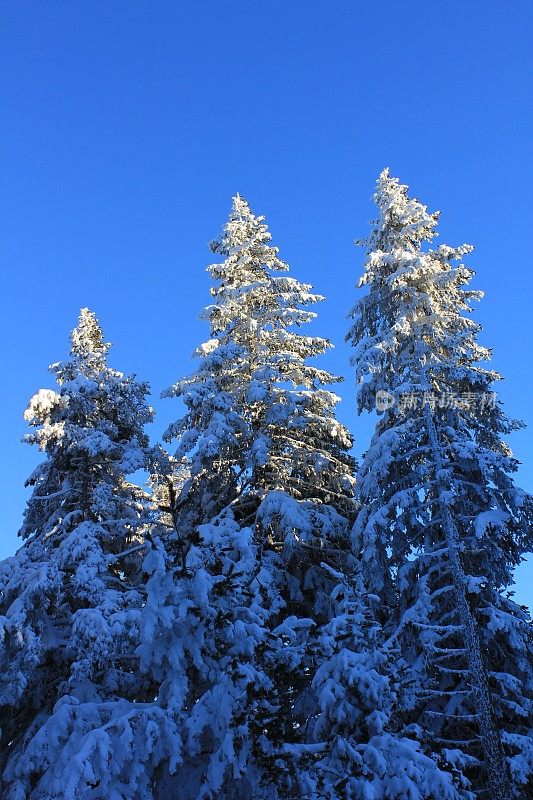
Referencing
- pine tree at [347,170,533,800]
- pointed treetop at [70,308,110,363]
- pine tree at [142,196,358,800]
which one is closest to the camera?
pine tree at [142,196,358,800]

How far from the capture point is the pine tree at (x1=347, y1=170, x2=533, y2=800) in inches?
496

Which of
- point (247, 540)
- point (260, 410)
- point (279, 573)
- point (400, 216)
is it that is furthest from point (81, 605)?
point (400, 216)

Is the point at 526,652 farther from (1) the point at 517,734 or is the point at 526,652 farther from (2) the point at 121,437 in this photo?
(2) the point at 121,437

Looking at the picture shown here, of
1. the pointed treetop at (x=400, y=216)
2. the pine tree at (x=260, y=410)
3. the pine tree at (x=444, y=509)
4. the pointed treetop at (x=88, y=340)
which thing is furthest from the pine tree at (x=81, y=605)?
the pointed treetop at (x=400, y=216)

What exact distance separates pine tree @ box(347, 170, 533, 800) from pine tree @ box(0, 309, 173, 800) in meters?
5.33

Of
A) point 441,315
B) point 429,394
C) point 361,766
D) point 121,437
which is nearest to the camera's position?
point 361,766

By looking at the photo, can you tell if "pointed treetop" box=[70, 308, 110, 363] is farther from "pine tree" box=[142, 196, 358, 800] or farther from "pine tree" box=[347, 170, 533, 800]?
"pine tree" box=[347, 170, 533, 800]

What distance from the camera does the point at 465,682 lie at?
1238cm

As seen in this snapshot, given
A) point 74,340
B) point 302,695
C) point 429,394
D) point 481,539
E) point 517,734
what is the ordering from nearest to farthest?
point 302,695 < point 517,734 < point 481,539 < point 429,394 < point 74,340

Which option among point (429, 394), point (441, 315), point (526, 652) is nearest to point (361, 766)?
point (526, 652)

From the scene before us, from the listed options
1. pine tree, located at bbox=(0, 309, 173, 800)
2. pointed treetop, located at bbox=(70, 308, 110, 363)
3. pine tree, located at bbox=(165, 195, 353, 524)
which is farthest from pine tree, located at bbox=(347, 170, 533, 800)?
pointed treetop, located at bbox=(70, 308, 110, 363)

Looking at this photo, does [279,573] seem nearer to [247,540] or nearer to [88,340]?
[247,540]

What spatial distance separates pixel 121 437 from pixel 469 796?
12791mm

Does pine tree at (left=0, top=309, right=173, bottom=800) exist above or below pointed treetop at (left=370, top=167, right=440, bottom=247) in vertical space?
below
